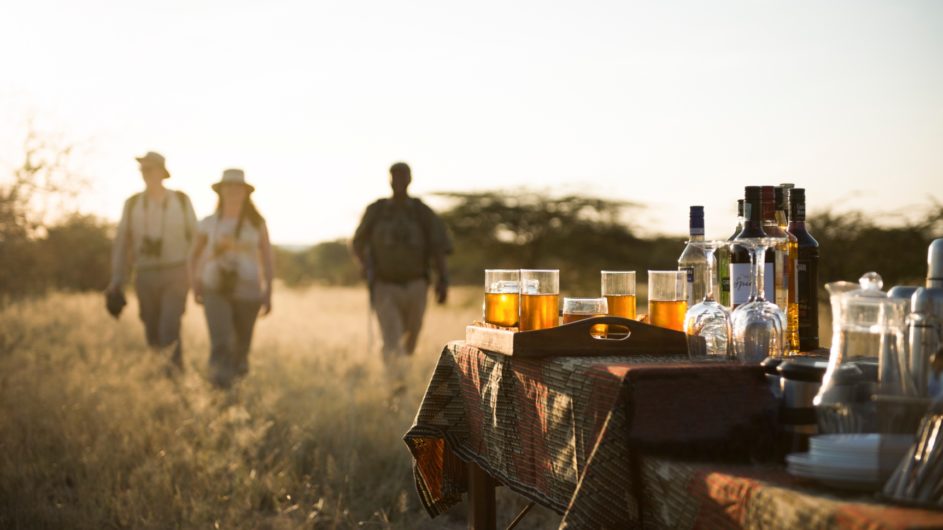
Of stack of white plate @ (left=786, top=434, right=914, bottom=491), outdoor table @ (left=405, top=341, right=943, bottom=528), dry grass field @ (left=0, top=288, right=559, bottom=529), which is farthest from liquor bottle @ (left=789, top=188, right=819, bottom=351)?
dry grass field @ (left=0, top=288, right=559, bottom=529)

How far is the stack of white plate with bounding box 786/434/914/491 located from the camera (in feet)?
4.98

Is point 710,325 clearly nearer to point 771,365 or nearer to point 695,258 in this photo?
point 695,258

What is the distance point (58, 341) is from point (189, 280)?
17.3ft

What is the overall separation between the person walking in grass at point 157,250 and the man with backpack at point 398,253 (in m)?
1.48

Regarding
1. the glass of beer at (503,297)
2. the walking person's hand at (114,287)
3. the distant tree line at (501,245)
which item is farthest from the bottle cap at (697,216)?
the distant tree line at (501,245)

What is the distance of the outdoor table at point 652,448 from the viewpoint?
1561 millimetres

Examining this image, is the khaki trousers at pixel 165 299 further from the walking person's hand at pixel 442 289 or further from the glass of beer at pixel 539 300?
the glass of beer at pixel 539 300

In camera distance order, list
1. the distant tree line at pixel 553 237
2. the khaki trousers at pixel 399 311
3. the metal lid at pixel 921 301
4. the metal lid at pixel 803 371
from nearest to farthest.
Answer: the metal lid at pixel 921 301 < the metal lid at pixel 803 371 < the khaki trousers at pixel 399 311 < the distant tree line at pixel 553 237

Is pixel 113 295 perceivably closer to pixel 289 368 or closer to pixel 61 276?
pixel 289 368

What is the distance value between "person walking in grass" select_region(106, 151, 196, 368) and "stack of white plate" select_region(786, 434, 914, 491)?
7109 mm

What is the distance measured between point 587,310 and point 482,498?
77cm

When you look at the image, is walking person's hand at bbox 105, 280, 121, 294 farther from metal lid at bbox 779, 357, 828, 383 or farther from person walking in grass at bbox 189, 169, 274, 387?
metal lid at bbox 779, 357, 828, 383

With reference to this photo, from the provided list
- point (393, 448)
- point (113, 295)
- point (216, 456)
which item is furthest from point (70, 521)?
point (113, 295)

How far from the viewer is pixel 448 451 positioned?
3441 mm
